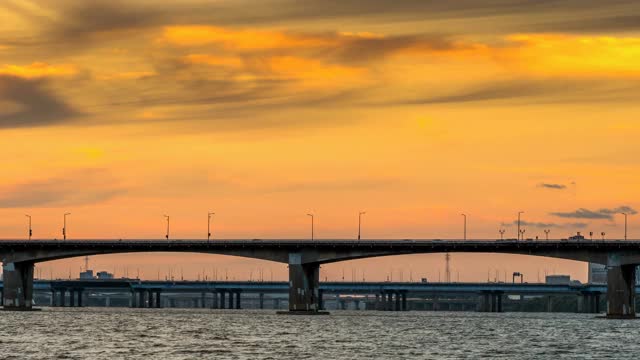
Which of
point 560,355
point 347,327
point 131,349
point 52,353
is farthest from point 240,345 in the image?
point 347,327

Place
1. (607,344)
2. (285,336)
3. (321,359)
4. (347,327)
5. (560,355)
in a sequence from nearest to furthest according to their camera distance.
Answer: (321,359)
(560,355)
(607,344)
(285,336)
(347,327)

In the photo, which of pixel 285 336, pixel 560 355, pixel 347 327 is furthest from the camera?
pixel 347 327

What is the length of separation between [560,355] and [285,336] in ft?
117

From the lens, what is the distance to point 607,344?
422 ft

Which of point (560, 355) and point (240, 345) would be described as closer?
point (560, 355)

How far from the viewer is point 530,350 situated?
117 metres

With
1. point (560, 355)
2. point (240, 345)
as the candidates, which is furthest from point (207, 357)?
point (560, 355)

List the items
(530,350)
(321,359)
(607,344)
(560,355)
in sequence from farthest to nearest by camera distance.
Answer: (607,344)
(530,350)
(560,355)
(321,359)

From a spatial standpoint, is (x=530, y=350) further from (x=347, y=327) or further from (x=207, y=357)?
(x=347, y=327)

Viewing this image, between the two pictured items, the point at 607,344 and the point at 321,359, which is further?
the point at 607,344

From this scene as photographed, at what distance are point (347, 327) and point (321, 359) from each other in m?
66.4

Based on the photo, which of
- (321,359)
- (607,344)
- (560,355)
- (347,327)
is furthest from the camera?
(347,327)

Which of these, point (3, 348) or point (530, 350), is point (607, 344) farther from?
point (3, 348)

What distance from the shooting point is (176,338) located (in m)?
132
